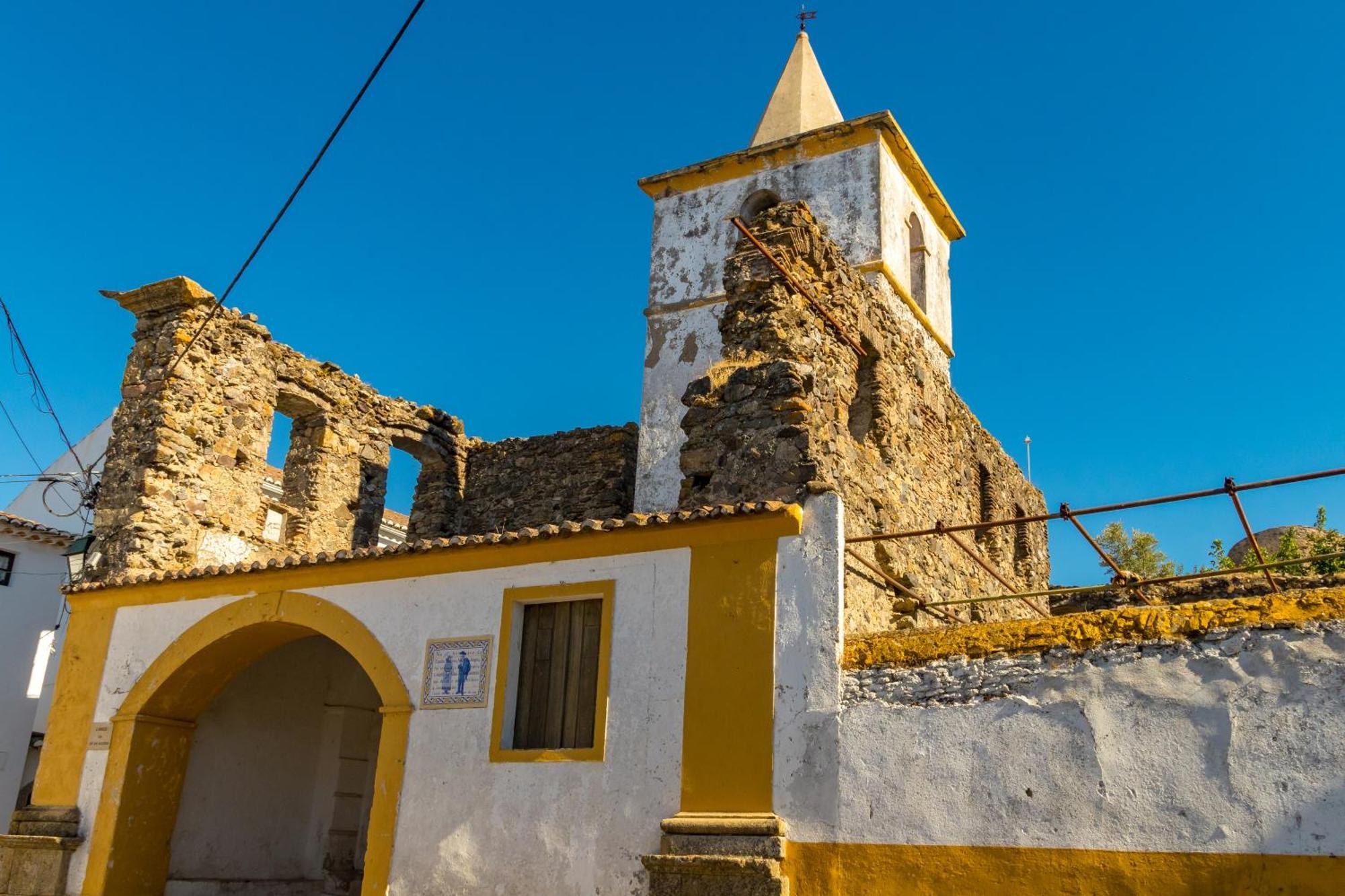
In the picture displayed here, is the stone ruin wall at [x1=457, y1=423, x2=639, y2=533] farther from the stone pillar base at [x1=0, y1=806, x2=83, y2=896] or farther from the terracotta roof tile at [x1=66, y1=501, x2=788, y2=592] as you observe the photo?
the stone pillar base at [x1=0, y1=806, x2=83, y2=896]

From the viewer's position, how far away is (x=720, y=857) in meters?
6.98

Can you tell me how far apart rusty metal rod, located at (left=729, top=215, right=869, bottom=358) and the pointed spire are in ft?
36.1

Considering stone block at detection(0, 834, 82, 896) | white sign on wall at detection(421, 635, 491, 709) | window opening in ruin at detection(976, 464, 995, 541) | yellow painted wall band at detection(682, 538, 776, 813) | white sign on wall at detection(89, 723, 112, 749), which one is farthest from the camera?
window opening in ruin at detection(976, 464, 995, 541)

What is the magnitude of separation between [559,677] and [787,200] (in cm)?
1294

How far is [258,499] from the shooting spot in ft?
45.5

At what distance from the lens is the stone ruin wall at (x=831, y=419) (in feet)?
29.3

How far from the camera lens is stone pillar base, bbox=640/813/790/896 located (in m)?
6.82

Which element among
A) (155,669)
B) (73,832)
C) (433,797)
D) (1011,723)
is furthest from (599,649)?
(73,832)

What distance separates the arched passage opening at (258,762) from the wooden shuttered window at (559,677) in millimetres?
1015

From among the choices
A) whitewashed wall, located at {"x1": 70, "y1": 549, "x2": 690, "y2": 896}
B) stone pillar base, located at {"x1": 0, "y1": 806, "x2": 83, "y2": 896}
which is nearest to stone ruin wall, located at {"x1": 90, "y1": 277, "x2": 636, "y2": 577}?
stone pillar base, located at {"x1": 0, "y1": 806, "x2": 83, "y2": 896}

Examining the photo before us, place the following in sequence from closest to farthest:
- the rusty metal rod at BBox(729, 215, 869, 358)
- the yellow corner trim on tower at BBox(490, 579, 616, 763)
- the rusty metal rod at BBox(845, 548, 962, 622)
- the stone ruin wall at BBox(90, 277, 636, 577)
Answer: the yellow corner trim on tower at BBox(490, 579, 616, 763) → the rusty metal rod at BBox(845, 548, 962, 622) → the rusty metal rod at BBox(729, 215, 869, 358) → the stone ruin wall at BBox(90, 277, 636, 577)

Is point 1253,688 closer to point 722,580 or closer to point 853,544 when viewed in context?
point 722,580

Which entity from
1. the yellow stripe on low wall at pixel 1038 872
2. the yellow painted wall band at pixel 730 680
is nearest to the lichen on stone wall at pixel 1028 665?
the yellow painted wall band at pixel 730 680

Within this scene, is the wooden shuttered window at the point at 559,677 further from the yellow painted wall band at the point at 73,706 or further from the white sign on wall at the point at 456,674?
the yellow painted wall band at the point at 73,706
